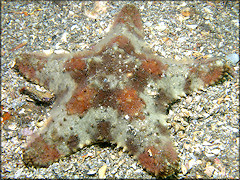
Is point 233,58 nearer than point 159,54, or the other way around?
point 233,58

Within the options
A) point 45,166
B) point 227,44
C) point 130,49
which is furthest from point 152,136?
point 227,44

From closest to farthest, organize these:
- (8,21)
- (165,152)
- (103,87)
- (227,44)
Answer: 1. (165,152)
2. (103,87)
3. (227,44)
4. (8,21)

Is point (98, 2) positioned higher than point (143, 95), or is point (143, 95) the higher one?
point (98, 2)

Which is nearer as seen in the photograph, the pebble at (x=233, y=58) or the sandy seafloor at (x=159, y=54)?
the sandy seafloor at (x=159, y=54)

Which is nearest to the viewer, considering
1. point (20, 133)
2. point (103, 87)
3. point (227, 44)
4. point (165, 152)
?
point (165, 152)

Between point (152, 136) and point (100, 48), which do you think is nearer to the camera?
point (152, 136)

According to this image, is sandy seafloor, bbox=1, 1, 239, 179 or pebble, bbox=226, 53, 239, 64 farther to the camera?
pebble, bbox=226, 53, 239, 64

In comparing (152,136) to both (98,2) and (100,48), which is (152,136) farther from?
(98,2)

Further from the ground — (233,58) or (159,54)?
(159,54)
